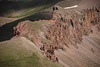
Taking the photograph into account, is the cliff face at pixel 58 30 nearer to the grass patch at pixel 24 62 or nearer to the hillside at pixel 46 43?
the hillside at pixel 46 43

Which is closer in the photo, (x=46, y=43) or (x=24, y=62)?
(x=24, y=62)

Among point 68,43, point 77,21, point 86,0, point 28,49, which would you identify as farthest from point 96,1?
point 28,49

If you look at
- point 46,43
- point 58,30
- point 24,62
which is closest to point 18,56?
point 24,62

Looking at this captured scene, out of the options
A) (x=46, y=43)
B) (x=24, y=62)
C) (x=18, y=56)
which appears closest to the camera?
(x=24, y=62)

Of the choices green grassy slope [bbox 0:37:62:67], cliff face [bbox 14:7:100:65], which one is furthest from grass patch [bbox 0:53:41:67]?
cliff face [bbox 14:7:100:65]

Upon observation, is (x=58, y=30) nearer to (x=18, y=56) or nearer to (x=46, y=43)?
(x=46, y=43)

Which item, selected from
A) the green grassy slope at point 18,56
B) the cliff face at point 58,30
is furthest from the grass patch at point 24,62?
the cliff face at point 58,30

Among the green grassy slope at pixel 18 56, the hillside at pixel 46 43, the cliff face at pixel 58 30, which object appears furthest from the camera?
the cliff face at pixel 58 30

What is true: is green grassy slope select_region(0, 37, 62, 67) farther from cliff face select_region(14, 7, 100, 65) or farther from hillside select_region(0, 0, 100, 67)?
cliff face select_region(14, 7, 100, 65)
